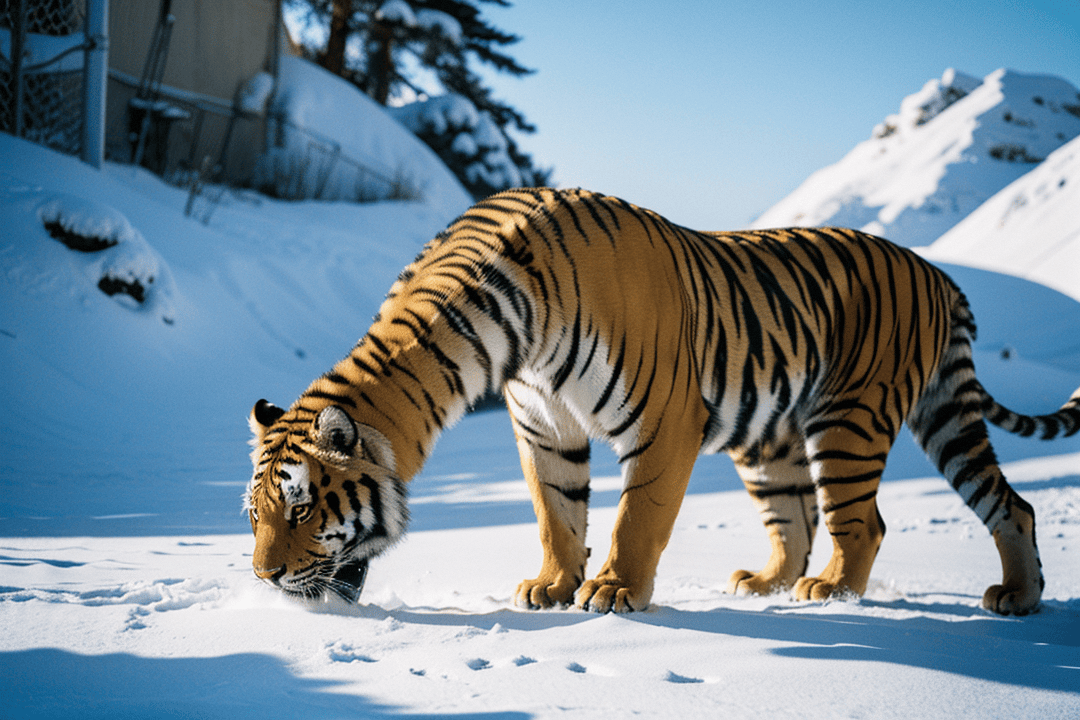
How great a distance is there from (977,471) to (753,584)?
85 cm

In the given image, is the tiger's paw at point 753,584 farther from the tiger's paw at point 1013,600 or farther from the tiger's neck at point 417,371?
the tiger's neck at point 417,371

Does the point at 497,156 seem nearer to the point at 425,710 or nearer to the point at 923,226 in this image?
the point at 923,226

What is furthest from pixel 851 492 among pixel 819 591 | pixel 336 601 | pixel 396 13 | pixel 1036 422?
pixel 396 13

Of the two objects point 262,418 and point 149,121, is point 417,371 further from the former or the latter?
point 149,121

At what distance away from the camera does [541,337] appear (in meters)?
2.36

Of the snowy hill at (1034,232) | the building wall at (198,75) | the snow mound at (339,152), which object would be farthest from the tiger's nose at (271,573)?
the snow mound at (339,152)

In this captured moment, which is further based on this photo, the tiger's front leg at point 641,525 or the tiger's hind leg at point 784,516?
the tiger's hind leg at point 784,516

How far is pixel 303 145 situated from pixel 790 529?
1169 cm

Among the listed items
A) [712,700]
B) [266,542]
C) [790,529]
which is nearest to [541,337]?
[266,542]

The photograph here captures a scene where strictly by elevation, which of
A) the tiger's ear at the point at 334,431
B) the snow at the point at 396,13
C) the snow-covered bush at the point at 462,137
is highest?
the snow at the point at 396,13

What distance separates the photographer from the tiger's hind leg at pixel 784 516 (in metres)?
3.07

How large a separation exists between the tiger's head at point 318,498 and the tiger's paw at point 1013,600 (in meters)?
1.90

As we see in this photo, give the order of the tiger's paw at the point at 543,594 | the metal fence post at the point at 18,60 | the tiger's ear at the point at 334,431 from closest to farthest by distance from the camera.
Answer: the tiger's ear at the point at 334,431, the tiger's paw at the point at 543,594, the metal fence post at the point at 18,60

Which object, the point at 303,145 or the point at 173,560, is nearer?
the point at 173,560
